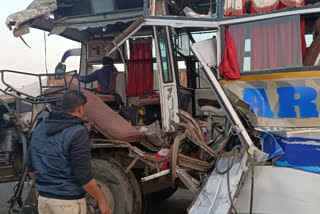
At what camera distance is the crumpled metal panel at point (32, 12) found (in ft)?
18.2

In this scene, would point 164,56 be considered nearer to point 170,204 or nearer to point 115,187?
point 115,187

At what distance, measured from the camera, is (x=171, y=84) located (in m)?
4.91

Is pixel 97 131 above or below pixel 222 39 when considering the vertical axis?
below

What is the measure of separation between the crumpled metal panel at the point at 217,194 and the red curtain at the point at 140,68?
3.69m

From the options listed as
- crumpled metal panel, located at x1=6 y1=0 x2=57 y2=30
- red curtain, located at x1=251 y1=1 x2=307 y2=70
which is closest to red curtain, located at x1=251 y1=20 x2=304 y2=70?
red curtain, located at x1=251 y1=1 x2=307 y2=70

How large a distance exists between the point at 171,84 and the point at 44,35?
3.23m

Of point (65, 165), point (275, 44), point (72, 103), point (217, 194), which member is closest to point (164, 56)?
point (275, 44)

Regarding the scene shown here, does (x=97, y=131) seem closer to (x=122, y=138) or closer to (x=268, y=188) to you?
(x=122, y=138)

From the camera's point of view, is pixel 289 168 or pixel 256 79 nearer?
pixel 289 168

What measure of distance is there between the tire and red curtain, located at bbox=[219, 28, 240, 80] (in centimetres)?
186

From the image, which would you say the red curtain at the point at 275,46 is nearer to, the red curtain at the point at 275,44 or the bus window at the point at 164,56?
the red curtain at the point at 275,44

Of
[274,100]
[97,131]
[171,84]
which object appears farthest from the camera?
[171,84]

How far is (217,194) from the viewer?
3.28 m

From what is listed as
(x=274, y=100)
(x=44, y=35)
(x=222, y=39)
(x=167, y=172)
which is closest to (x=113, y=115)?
(x=167, y=172)
